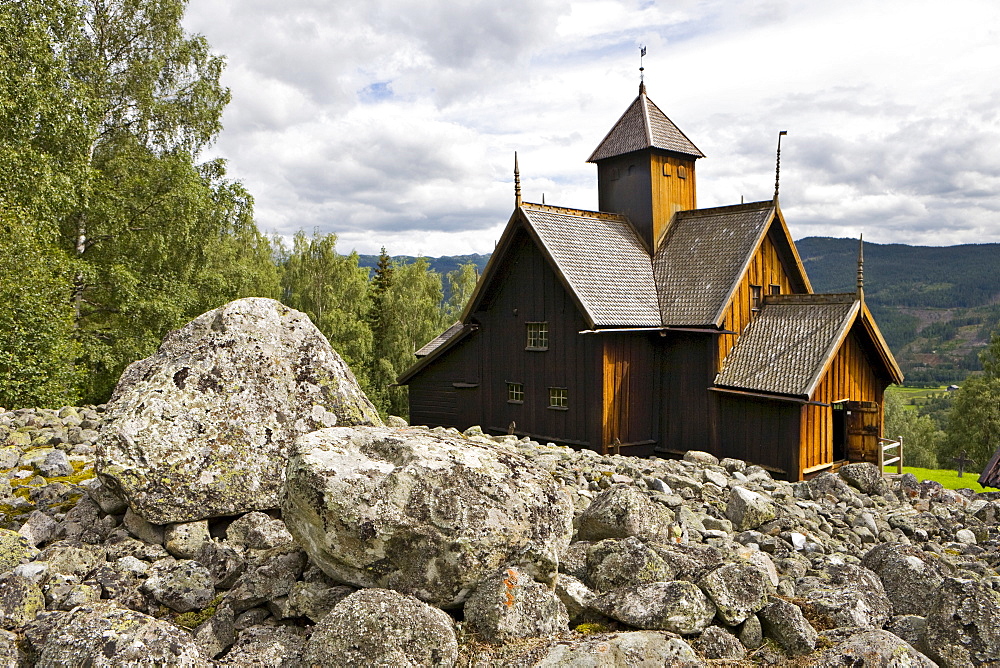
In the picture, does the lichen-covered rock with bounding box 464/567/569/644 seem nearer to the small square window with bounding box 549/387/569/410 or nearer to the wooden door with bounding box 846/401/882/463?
the small square window with bounding box 549/387/569/410

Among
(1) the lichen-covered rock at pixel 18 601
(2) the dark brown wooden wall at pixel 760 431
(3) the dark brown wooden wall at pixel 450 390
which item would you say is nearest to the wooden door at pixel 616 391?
(2) the dark brown wooden wall at pixel 760 431

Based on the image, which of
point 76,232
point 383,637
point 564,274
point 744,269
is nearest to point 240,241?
point 76,232

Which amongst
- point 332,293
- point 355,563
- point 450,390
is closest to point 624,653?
point 355,563

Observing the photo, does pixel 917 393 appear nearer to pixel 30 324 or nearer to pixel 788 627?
pixel 30 324

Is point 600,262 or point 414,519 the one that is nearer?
point 414,519

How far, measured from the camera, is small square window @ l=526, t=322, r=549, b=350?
1934cm

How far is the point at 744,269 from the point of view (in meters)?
18.4

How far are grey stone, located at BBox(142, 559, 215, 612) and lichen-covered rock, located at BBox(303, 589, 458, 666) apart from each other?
1392 mm

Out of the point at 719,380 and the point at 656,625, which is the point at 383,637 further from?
the point at 719,380

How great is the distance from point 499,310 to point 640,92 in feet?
30.3

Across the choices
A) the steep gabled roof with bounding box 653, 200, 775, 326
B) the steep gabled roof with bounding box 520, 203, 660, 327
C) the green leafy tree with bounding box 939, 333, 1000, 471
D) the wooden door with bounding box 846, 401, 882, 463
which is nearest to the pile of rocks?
the steep gabled roof with bounding box 520, 203, 660, 327

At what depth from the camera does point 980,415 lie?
44.5m

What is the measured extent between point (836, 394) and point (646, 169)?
9016mm

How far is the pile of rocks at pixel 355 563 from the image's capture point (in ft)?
14.4
